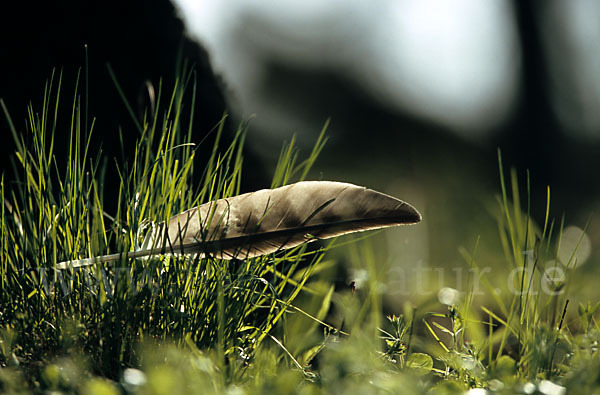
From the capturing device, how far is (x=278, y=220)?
97 cm

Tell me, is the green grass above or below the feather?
below

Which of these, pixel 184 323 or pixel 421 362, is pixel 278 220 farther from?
pixel 421 362

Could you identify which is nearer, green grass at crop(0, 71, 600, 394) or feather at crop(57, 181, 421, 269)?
green grass at crop(0, 71, 600, 394)

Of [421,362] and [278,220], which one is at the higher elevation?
[278,220]

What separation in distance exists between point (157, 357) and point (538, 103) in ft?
13.2

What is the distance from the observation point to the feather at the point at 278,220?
910 mm

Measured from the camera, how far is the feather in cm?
91

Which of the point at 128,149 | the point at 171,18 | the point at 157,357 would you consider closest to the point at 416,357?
the point at 157,357

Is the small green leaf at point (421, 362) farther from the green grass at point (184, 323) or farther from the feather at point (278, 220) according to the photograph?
the feather at point (278, 220)

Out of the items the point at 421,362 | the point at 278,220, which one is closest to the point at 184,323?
the point at 278,220

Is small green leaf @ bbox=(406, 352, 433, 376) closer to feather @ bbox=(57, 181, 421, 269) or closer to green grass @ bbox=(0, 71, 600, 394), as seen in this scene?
green grass @ bbox=(0, 71, 600, 394)

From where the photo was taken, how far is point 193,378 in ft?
2.16

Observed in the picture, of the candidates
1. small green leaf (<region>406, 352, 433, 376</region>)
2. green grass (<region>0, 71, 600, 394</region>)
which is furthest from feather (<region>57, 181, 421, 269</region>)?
small green leaf (<region>406, 352, 433, 376</region>)

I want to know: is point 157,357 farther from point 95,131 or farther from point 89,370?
point 95,131
